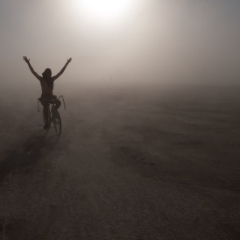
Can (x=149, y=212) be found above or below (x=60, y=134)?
below

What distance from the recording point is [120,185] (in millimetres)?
4074

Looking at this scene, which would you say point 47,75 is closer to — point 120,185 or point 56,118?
point 56,118

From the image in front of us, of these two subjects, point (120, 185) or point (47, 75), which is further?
point (47, 75)

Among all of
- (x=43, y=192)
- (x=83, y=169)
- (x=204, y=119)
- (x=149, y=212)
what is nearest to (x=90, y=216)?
(x=149, y=212)

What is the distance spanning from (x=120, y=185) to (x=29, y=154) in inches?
116

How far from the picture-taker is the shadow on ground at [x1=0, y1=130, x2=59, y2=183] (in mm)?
4836

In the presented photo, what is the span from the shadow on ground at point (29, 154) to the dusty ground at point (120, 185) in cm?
2

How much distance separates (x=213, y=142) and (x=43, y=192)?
529cm

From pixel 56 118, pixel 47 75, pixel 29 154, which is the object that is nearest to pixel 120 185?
pixel 29 154

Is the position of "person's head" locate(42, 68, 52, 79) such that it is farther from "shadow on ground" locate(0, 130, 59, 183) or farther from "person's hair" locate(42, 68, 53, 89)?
"shadow on ground" locate(0, 130, 59, 183)

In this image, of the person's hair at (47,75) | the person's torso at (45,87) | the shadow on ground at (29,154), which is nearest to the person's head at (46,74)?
the person's hair at (47,75)

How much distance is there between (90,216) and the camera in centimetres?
315

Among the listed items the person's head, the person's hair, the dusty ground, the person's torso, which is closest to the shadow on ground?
the dusty ground

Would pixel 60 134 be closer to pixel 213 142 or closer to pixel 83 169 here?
pixel 83 169
